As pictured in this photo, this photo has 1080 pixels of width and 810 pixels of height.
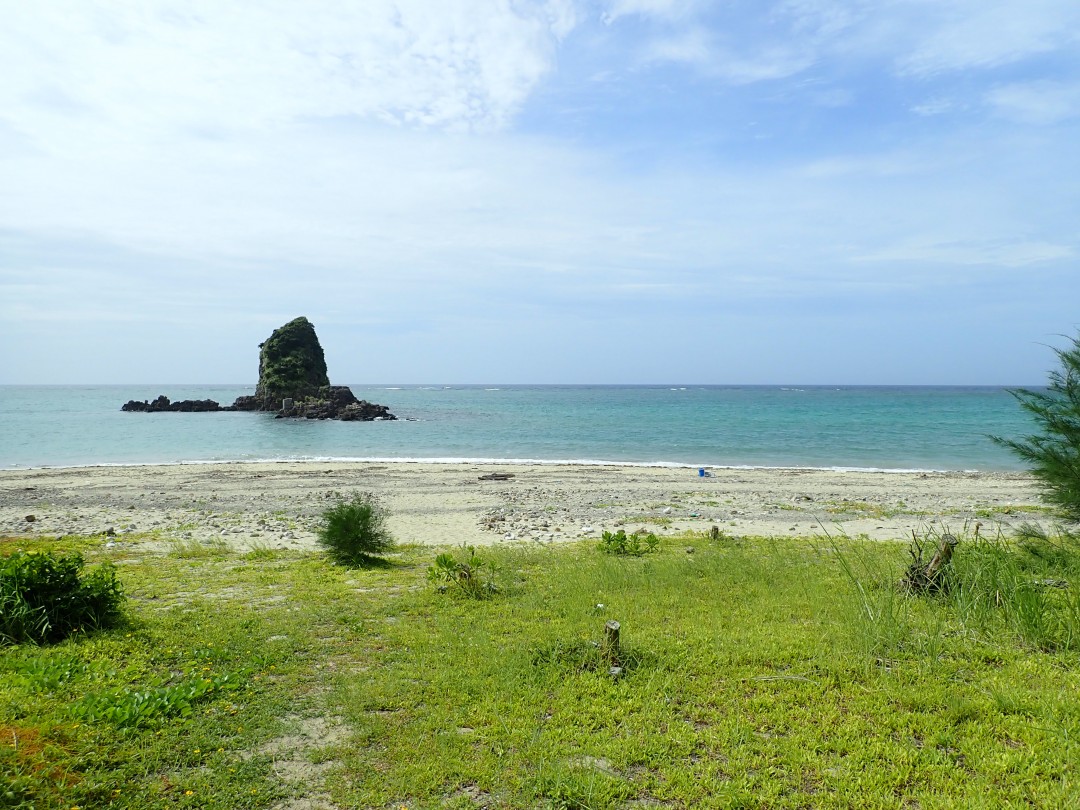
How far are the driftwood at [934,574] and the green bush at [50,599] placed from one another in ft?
32.6

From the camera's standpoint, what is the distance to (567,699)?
5.68m

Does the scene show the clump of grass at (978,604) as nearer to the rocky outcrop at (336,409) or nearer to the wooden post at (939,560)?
the wooden post at (939,560)

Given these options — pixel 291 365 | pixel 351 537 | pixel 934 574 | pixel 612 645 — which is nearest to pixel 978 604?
pixel 934 574

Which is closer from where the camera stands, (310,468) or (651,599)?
(651,599)

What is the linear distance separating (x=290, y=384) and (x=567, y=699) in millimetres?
89608

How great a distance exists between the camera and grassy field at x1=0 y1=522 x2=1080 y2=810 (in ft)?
14.3

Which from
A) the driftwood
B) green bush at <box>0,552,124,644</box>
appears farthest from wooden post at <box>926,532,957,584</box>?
green bush at <box>0,552,124,644</box>

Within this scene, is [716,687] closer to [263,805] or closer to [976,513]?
[263,805]

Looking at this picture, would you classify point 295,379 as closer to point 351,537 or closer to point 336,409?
point 336,409

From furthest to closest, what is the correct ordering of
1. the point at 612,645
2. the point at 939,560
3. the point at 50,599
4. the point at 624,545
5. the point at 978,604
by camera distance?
1. the point at 624,545
2. the point at 939,560
3. the point at 978,604
4. the point at 50,599
5. the point at 612,645

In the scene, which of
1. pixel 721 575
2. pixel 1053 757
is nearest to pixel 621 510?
pixel 721 575

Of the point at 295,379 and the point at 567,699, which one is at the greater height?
the point at 295,379

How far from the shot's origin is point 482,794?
14.4 feet

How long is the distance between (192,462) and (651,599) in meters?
34.6
